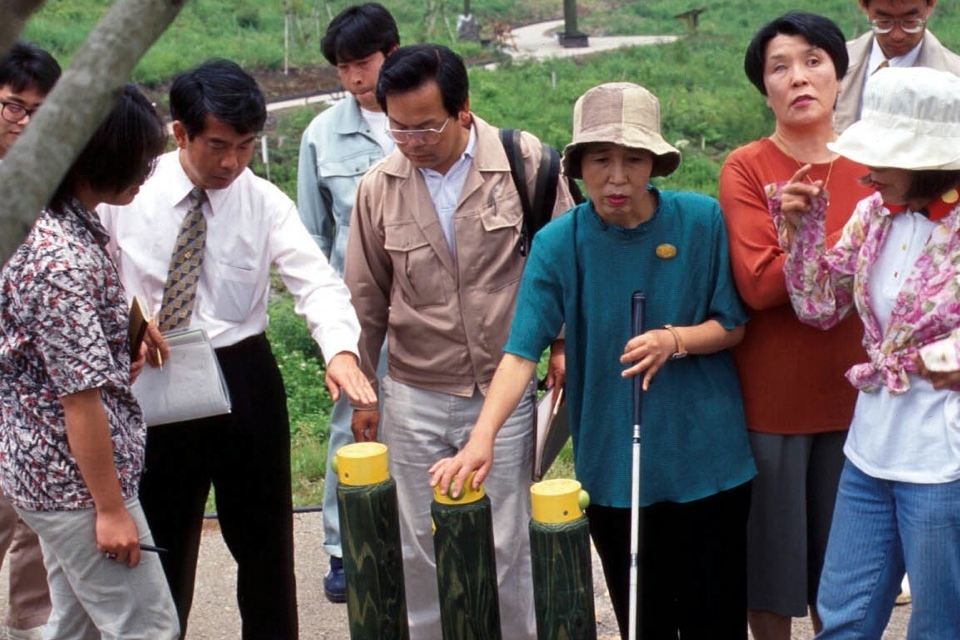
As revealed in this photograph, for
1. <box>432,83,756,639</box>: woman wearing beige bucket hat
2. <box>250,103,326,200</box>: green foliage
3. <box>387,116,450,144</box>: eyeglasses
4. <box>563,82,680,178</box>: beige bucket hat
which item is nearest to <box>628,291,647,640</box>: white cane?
<box>432,83,756,639</box>: woman wearing beige bucket hat

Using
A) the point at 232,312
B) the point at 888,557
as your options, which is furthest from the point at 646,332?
the point at 232,312

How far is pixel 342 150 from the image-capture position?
477cm

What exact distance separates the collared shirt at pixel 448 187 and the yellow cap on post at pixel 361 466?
1073 mm

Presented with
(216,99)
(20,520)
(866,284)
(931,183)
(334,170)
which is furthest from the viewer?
(334,170)

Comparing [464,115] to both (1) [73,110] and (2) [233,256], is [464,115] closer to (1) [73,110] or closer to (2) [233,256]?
(2) [233,256]

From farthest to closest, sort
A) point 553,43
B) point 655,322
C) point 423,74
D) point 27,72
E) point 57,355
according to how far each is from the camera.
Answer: point 553,43 < point 27,72 < point 423,74 < point 655,322 < point 57,355

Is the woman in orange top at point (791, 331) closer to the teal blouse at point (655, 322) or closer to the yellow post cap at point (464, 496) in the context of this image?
the teal blouse at point (655, 322)

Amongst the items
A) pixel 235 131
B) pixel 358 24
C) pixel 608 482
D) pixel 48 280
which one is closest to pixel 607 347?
pixel 608 482

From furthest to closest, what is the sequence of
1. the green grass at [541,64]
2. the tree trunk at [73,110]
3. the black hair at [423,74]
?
the green grass at [541,64] < the black hair at [423,74] < the tree trunk at [73,110]

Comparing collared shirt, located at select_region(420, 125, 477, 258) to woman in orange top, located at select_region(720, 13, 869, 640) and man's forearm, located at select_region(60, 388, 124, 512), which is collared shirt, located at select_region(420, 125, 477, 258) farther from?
man's forearm, located at select_region(60, 388, 124, 512)

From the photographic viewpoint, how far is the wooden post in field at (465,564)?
2977 millimetres

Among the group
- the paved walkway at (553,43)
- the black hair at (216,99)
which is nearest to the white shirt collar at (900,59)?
the black hair at (216,99)

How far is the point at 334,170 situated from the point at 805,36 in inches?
71.1

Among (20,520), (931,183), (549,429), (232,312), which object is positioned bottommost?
(20,520)
